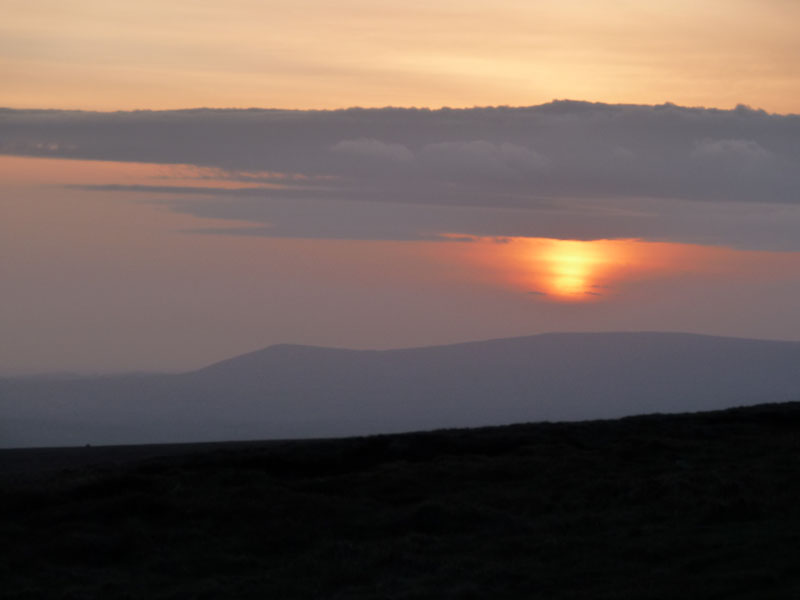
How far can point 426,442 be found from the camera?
3825 centimetres

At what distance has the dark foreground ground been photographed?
20719 mm

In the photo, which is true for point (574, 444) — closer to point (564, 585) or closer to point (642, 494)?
point (642, 494)

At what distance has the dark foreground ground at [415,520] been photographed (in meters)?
20.7

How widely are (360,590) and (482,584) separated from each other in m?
2.41

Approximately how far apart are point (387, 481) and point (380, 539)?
5.66 metres

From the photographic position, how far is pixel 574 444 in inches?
1521

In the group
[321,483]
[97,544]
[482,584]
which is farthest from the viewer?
[321,483]

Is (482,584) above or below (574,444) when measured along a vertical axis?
below

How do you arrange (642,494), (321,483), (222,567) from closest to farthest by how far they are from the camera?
1. (222,567)
2. (642,494)
3. (321,483)

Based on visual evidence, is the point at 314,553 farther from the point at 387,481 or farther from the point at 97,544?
the point at 387,481

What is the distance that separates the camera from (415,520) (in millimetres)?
27156

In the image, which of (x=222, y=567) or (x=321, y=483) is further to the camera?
(x=321, y=483)

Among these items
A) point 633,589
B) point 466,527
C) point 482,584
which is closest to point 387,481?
point 466,527

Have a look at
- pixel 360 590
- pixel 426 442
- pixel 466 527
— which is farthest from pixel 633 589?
pixel 426 442
